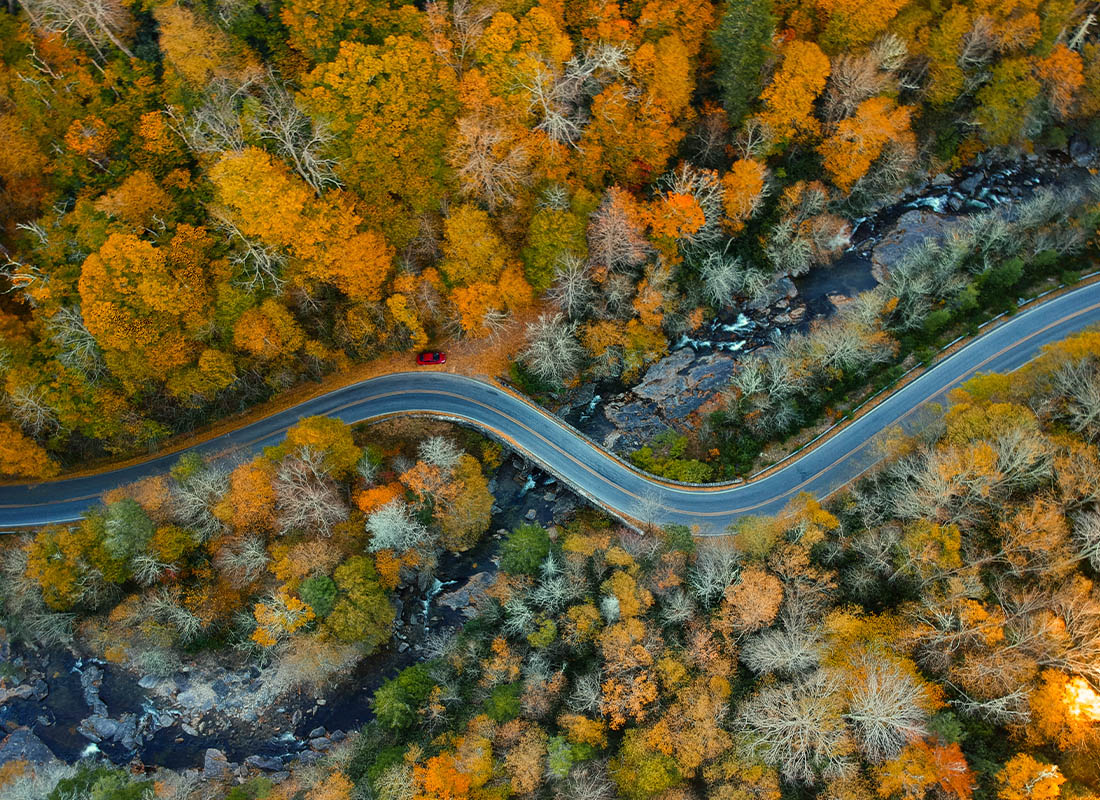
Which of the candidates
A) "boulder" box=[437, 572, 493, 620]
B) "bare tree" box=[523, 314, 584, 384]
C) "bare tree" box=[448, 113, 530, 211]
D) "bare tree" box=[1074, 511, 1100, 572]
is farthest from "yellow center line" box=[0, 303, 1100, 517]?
"bare tree" box=[448, 113, 530, 211]

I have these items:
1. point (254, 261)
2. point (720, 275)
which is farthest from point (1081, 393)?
point (254, 261)

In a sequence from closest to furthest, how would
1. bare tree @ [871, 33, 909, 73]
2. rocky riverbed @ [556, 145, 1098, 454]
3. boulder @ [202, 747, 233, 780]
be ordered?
boulder @ [202, 747, 233, 780], bare tree @ [871, 33, 909, 73], rocky riverbed @ [556, 145, 1098, 454]

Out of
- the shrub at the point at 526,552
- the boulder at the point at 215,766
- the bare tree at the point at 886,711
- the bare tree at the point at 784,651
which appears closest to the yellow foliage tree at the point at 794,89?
the shrub at the point at 526,552

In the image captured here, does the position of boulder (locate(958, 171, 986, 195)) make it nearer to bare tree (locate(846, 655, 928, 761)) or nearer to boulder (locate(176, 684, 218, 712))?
bare tree (locate(846, 655, 928, 761))

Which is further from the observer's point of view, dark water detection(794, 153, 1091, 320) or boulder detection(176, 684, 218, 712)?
dark water detection(794, 153, 1091, 320)

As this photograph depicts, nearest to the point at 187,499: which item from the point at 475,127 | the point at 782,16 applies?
the point at 475,127

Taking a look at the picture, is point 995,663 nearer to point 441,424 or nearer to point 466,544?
point 466,544

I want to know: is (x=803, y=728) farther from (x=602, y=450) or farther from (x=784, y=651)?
(x=602, y=450)
